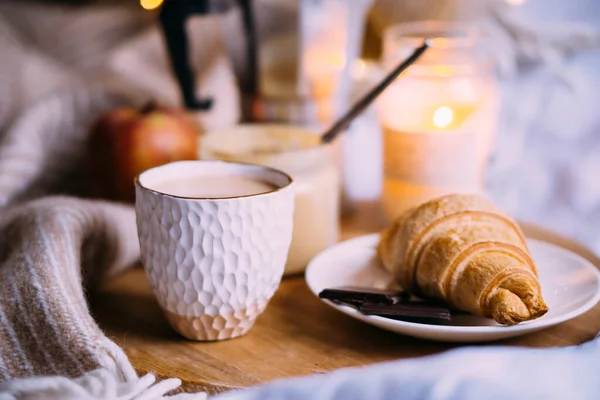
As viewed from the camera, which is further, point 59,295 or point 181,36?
point 181,36

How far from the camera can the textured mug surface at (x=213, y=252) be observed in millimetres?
551

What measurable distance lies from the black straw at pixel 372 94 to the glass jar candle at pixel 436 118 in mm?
103

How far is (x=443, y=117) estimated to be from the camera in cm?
84

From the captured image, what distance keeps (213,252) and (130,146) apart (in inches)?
15.2

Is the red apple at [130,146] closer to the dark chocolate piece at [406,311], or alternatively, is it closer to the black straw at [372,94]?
the black straw at [372,94]

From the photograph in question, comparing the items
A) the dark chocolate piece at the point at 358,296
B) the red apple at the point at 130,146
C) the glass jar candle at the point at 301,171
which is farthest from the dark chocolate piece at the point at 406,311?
the red apple at the point at 130,146

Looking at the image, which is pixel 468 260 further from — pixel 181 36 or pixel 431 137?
pixel 181 36

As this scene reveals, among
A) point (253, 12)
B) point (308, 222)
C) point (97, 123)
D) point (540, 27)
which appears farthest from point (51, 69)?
point (540, 27)

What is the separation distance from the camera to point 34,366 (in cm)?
54

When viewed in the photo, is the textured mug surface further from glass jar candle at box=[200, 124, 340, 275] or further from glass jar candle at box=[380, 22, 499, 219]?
glass jar candle at box=[380, 22, 499, 219]

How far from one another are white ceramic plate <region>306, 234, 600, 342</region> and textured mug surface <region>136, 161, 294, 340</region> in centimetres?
7

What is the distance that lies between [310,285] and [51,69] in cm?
69

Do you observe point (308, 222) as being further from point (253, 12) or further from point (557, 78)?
point (557, 78)

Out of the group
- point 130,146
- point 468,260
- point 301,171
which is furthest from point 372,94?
point 130,146
